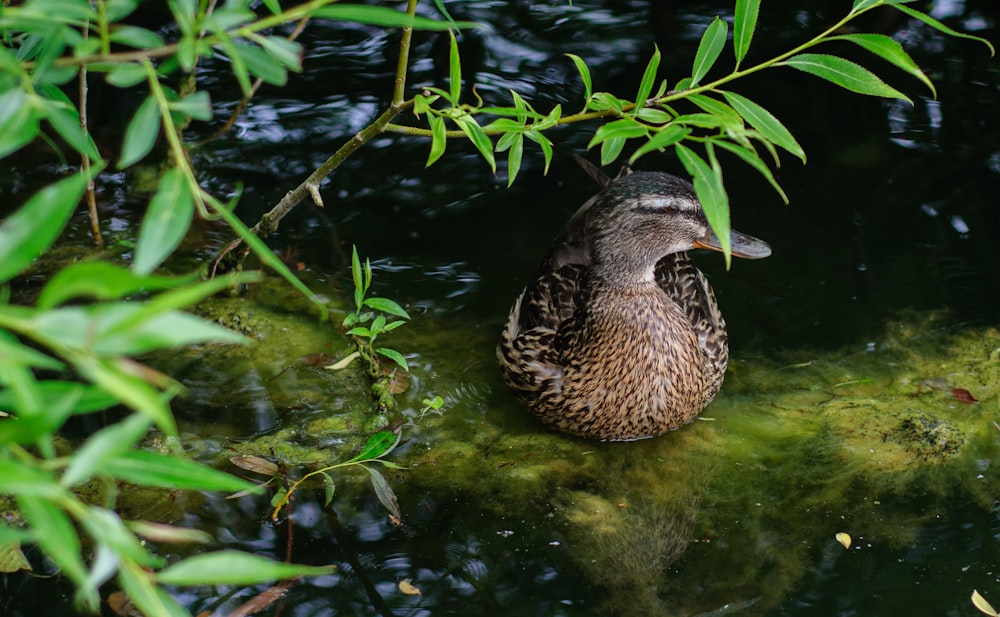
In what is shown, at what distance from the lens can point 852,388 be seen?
429cm

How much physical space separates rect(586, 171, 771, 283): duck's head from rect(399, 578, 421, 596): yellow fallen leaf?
61.0 inches

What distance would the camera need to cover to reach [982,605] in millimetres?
3268

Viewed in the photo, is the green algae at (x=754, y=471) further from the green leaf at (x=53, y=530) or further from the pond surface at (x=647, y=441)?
the green leaf at (x=53, y=530)

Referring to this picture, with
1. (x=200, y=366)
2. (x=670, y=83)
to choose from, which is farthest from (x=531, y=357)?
(x=670, y=83)

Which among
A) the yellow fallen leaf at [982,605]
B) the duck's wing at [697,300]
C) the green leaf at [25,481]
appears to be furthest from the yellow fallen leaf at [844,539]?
the green leaf at [25,481]

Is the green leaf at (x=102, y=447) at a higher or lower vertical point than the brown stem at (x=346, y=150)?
higher

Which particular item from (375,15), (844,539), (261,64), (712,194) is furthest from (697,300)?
(261,64)

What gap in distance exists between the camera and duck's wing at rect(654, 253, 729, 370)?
14.1ft

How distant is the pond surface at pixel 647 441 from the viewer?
346cm

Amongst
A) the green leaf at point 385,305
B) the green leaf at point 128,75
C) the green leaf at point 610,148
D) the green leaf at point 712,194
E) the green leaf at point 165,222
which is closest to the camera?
the green leaf at point 165,222

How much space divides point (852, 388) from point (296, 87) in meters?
3.60

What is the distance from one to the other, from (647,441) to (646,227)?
86 centimetres

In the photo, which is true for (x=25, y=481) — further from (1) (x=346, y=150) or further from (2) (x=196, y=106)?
(1) (x=346, y=150)

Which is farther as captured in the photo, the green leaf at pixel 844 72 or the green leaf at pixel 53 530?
the green leaf at pixel 844 72
